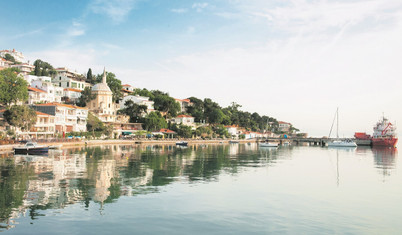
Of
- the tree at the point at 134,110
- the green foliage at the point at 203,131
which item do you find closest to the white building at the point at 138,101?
the tree at the point at 134,110

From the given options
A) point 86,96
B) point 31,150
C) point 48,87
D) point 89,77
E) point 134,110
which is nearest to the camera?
point 31,150

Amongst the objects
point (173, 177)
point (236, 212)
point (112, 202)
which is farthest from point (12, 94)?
point (236, 212)

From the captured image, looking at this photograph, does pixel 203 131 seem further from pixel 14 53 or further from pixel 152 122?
pixel 14 53

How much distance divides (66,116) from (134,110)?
29.7m

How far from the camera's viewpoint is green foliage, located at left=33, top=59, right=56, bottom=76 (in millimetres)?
138500

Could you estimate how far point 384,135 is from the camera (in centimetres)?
13025

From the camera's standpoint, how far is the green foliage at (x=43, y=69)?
138500mm

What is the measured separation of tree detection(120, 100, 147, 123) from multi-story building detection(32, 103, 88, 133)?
21.1 meters

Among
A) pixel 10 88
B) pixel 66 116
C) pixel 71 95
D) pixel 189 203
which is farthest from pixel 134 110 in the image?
pixel 189 203

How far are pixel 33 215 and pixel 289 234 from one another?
13.8m

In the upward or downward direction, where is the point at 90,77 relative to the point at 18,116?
upward

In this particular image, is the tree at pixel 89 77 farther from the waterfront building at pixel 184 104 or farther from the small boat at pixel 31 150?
the small boat at pixel 31 150

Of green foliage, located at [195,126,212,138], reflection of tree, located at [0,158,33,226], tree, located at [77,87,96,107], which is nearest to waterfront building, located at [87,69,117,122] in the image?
tree, located at [77,87,96,107]

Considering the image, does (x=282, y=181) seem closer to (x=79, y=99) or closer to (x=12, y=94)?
(x=12, y=94)
